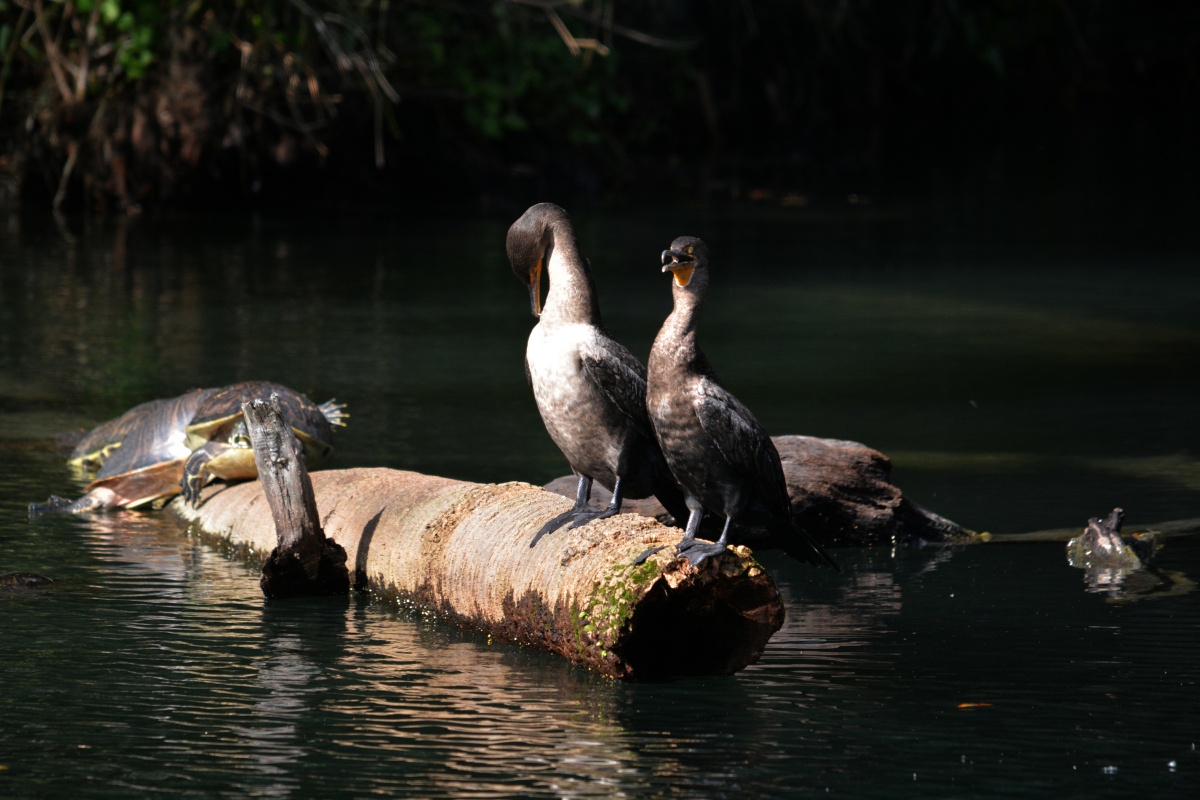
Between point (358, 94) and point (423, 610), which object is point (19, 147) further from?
point (423, 610)

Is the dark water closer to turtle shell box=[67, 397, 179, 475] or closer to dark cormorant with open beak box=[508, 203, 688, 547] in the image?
turtle shell box=[67, 397, 179, 475]

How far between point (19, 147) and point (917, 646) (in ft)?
49.3

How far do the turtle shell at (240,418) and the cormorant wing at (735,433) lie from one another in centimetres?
286

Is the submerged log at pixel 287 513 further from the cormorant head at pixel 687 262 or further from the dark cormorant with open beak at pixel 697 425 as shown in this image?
the cormorant head at pixel 687 262

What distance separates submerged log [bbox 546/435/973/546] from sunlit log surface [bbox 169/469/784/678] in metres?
0.83

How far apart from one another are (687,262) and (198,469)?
301 centimetres

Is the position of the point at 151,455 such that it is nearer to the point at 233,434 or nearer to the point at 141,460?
the point at 141,460

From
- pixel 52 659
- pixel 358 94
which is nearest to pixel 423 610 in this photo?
pixel 52 659

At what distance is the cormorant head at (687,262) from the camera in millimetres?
4777

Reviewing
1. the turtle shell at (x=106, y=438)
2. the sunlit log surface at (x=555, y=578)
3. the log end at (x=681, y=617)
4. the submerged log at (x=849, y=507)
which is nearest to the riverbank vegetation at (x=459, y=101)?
the turtle shell at (x=106, y=438)

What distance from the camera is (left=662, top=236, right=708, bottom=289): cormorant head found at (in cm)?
478

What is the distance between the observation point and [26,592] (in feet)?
19.4

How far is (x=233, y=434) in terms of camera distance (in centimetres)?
716

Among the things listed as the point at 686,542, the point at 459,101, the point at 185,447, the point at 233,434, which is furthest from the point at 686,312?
the point at 459,101
